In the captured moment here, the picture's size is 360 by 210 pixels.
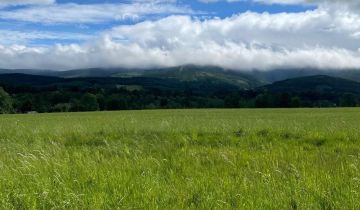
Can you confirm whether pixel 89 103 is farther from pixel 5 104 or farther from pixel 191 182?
pixel 191 182

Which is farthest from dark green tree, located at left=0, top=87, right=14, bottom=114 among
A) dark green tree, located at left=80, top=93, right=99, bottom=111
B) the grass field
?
the grass field

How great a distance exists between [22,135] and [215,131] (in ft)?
29.8

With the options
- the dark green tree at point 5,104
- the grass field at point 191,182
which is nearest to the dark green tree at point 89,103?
the dark green tree at point 5,104

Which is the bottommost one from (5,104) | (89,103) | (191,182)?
(89,103)

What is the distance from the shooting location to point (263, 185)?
859cm

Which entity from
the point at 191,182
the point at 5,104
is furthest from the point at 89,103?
the point at 191,182

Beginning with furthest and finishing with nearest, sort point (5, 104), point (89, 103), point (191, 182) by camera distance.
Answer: point (89, 103)
point (5, 104)
point (191, 182)

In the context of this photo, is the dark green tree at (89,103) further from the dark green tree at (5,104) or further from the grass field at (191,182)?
the grass field at (191,182)

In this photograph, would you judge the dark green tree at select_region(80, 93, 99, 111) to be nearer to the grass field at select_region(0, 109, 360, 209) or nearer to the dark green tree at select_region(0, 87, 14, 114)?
the dark green tree at select_region(0, 87, 14, 114)

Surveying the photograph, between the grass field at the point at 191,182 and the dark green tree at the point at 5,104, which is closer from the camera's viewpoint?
the grass field at the point at 191,182

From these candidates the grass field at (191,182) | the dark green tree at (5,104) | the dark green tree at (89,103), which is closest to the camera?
the grass field at (191,182)

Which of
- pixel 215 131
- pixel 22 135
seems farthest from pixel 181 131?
pixel 22 135

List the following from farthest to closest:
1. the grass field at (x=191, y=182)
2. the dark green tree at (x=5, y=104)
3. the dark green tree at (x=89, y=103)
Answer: the dark green tree at (x=89, y=103), the dark green tree at (x=5, y=104), the grass field at (x=191, y=182)

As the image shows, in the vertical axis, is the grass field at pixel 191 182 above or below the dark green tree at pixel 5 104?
above
